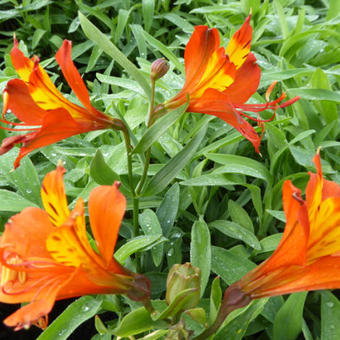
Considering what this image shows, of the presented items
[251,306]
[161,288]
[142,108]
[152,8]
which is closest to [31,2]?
[152,8]

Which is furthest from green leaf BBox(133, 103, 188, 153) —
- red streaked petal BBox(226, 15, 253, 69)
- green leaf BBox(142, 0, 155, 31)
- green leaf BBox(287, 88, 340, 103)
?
green leaf BBox(142, 0, 155, 31)

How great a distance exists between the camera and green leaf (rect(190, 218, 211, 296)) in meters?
0.75

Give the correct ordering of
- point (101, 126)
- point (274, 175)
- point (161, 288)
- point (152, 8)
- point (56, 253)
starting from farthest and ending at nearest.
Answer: point (152, 8) → point (274, 175) → point (161, 288) → point (101, 126) → point (56, 253)

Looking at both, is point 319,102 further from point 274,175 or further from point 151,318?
point 151,318

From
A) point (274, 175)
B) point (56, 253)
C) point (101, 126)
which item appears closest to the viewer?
point (56, 253)

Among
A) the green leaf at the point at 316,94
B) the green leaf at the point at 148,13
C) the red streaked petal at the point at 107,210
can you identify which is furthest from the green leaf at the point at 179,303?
the green leaf at the point at 148,13

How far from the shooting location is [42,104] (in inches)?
26.5

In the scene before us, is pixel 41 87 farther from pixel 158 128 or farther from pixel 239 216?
pixel 239 216

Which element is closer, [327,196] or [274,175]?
[327,196]

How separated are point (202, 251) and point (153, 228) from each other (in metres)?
0.10

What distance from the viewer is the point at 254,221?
1.03m

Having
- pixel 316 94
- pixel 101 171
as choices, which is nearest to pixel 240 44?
pixel 101 171

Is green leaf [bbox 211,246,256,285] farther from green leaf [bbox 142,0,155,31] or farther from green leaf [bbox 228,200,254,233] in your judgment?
green leaf [bbox 142,0,155,31]

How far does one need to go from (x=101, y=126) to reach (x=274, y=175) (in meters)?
0.43
